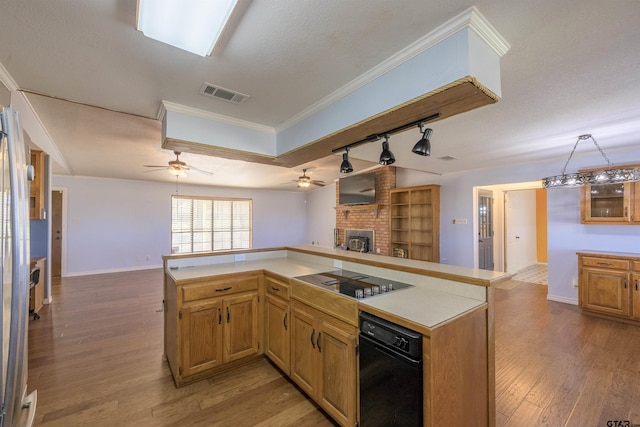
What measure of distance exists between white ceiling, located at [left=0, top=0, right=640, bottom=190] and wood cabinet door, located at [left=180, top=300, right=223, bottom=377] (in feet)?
5.79

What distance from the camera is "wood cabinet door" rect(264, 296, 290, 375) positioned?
229 cm

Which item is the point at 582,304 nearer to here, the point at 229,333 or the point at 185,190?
the point at 229,333

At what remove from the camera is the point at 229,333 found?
95.3 inches

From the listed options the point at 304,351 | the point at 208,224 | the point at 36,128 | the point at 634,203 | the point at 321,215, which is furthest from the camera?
the point at 321,215

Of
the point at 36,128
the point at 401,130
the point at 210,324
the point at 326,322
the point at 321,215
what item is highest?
the point at 36,128

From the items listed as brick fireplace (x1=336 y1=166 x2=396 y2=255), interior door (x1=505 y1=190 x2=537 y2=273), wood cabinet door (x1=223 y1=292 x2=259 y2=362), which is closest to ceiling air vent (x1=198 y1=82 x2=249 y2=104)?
wood cabinet door (x1=223 y1=292 x2=259 y2=362)

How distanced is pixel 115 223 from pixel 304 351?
684 centimetres

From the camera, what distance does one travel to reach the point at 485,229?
572 cm

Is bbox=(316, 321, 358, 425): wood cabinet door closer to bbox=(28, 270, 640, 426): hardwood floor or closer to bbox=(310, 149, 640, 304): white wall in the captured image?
bbox=(28, 270, 640, 426): hardwood floor

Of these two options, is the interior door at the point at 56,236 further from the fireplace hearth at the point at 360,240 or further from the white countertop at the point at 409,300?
the fireplace hearth at the point at 360,240

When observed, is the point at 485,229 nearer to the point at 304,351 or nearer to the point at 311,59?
the point at 304,351

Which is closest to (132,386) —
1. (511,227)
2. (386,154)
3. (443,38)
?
(386,154)

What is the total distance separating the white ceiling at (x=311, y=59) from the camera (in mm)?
1252

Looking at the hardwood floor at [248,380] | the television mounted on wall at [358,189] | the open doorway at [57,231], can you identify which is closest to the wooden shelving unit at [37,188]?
the hardwood floor at [248,380]
